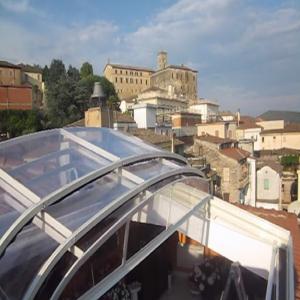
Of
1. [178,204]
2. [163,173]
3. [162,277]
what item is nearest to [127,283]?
[162,277]

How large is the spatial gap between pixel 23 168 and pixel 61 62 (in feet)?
208

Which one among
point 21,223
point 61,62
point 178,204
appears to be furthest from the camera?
point 61,62

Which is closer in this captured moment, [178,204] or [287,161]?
[178,204]

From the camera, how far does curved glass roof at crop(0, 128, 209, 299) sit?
2.76 meters

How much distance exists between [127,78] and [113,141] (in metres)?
84.5

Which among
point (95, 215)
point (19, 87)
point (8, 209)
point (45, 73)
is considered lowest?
point (95, 215)

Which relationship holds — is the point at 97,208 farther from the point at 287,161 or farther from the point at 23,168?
the point at 287,161

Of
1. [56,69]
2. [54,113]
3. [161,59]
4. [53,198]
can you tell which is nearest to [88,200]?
[53,198]

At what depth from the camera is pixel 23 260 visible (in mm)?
2750

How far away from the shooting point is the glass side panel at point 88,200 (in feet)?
10.1

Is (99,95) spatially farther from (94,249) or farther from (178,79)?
(178,79)

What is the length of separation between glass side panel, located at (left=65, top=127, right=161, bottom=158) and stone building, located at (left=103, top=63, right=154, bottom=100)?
7816 centimetres

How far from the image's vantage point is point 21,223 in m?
2.73

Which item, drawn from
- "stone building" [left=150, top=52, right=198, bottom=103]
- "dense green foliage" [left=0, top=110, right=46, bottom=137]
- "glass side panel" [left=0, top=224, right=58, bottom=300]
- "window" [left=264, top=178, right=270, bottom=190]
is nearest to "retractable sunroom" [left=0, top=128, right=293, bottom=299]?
"glass side panel" [left=0, top=224, right=58, bottom=300]
